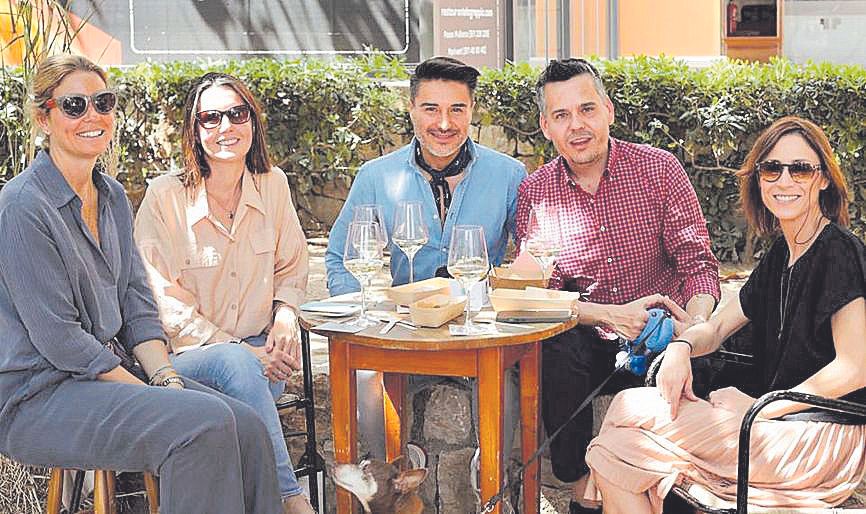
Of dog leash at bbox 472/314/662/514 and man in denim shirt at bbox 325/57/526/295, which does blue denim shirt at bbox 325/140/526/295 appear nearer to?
man in denim shirt at bbox 325/57/526/295

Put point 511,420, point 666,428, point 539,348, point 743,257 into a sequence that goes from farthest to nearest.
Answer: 1. point 743,257
2. point 511,420
3. point 539,348
4. point 666,428

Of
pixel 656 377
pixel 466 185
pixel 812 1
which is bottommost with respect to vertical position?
pixel 656 377

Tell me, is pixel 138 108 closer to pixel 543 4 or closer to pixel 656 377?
pixel 543 4

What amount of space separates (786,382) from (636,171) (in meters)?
1.09

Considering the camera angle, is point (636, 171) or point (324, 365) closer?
point (636, 171)

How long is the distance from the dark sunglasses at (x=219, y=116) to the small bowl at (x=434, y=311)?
98cm

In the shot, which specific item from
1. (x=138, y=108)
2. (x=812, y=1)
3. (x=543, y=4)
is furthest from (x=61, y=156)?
(x=812, y=1)

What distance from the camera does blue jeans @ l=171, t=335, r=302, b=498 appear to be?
3350 millimetres

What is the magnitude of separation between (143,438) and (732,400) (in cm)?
159

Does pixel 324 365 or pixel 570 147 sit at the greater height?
pixel 570 147

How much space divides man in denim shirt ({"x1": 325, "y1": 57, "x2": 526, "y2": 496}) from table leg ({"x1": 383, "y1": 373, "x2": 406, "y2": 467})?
0.16ft

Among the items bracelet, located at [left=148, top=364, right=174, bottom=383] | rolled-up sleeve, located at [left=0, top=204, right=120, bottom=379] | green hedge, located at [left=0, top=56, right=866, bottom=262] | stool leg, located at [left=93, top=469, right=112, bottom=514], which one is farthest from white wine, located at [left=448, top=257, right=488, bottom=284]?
green hedge, located at [left=0, top=56, right=866, bottom=262]

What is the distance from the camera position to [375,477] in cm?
317

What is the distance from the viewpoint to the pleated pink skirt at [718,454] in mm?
2770
